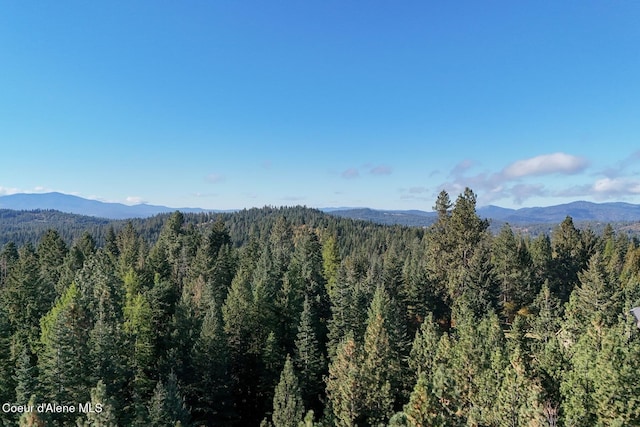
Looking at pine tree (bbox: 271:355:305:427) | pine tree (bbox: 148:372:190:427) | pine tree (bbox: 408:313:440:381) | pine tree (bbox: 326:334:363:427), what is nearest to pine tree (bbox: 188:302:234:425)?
pine tree (bbox: 148:372:190:427)

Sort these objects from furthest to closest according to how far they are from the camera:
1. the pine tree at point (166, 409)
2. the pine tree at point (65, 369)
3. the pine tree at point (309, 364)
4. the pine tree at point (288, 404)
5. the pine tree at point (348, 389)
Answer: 1. the pine tree at point (309, 364)
2. the pine tree at point (65, 369)
3. the pine tree at point (288, 404)
4. the pine tree at point (348, 389)
5. the pine tree at point (166, 409)

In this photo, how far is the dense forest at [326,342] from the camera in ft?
61.6

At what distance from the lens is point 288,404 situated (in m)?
25.9

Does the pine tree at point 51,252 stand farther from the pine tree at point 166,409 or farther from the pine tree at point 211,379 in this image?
the pine tree at point 166,409

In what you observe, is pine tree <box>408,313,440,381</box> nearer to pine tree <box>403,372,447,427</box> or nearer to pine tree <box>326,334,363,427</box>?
pine tree <box>326,334,363,427</box>

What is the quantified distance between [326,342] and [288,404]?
15.8 m

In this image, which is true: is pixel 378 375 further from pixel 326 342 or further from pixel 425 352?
pixel 326 342

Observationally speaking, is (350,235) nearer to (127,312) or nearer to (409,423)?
(127,312)

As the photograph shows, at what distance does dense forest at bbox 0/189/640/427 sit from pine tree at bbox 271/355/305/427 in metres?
0.13

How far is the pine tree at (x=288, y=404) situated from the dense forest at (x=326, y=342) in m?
0.13

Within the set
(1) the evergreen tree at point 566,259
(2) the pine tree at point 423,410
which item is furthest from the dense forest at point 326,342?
(1) the evergreen tree at point 566,259

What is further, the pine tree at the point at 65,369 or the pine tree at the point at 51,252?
the pine tree at the point at 51,252

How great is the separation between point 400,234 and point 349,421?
451ft

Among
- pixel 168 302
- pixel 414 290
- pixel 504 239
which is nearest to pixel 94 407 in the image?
pixel 168 302
